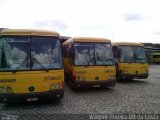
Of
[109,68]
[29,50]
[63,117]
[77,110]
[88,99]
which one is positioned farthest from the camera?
[109,68]

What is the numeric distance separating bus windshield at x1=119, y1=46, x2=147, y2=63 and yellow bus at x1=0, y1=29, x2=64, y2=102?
7292 millimetres

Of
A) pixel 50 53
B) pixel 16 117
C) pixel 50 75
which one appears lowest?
pixel 16 117

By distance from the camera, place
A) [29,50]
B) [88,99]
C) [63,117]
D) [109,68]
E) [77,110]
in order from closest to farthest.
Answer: [63,117] < [77,110] < [29,50] < [88,99] < [109,68]

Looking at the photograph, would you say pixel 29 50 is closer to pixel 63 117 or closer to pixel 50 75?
pixel 50 75

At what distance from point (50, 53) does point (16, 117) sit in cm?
279

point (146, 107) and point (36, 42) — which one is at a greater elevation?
point (36, 42)

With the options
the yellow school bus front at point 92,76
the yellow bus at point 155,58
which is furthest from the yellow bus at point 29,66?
the yellow bus at point 155,58

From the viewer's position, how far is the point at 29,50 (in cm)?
906

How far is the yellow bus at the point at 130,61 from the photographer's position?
15.5 meters

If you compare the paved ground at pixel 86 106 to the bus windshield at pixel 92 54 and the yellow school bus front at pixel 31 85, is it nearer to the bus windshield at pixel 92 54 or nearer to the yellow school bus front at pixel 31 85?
the yellow school bus front at pixel 31 85

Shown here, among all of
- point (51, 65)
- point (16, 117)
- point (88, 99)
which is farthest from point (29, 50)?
point (88, 99)

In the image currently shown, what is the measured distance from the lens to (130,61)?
1567 centimetres

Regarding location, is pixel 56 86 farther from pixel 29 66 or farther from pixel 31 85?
pixel 29 66

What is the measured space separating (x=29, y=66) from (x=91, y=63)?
160 inches
